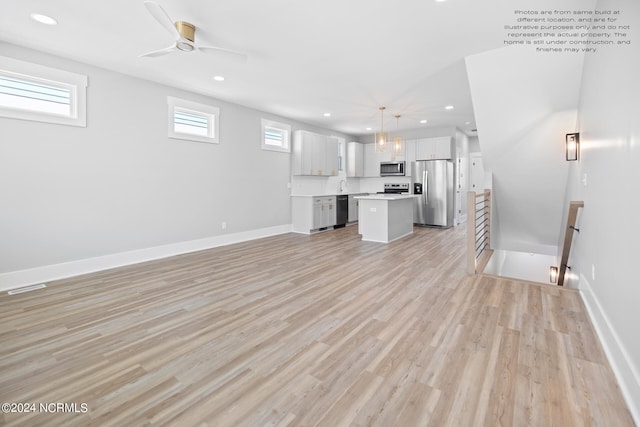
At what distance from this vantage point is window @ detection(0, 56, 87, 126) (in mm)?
3443

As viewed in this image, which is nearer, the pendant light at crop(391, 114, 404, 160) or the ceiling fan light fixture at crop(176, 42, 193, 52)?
the ceiling fan light fixture at crop(176, 42, 193, 52)

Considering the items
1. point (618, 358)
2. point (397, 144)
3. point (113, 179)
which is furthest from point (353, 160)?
point (618, 358)

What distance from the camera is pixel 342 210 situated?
806cm

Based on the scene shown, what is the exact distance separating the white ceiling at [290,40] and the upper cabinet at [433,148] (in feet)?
9.15

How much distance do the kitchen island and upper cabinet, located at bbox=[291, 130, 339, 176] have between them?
197 centimetres

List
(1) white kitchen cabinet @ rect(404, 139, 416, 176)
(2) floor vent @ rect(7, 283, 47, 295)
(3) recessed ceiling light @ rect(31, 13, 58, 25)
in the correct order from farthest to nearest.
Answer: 1. (1) white kitchen cabinet @ rect(404, 139, 416, 176)
2. (2) floor vent @ rect(7, 283, 47, 295)
3. (3) recessed ceiling light @ rect(31, 13, 58, 25)

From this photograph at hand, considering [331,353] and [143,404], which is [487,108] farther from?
[143,404]

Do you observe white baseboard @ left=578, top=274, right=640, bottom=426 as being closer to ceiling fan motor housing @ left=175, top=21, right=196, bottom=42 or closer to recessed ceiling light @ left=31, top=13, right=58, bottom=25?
ceiling fan motor housing @ left=175, top=21, right=196, bottom=42

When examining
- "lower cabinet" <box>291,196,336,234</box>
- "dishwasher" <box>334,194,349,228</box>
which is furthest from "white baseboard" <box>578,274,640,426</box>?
"dishwasher" <box>334,194,349,228</box>

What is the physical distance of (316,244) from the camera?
5793 millimetres

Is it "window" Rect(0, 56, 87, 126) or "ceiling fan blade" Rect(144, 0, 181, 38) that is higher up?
"ceiling fan blade" Rect(144, 0, 181, 38)

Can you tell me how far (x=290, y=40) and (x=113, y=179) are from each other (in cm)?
321

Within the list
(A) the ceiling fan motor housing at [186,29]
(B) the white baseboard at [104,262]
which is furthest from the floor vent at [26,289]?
(A) the ceiling fan motor housing at [186,29]

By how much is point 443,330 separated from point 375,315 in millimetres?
574
